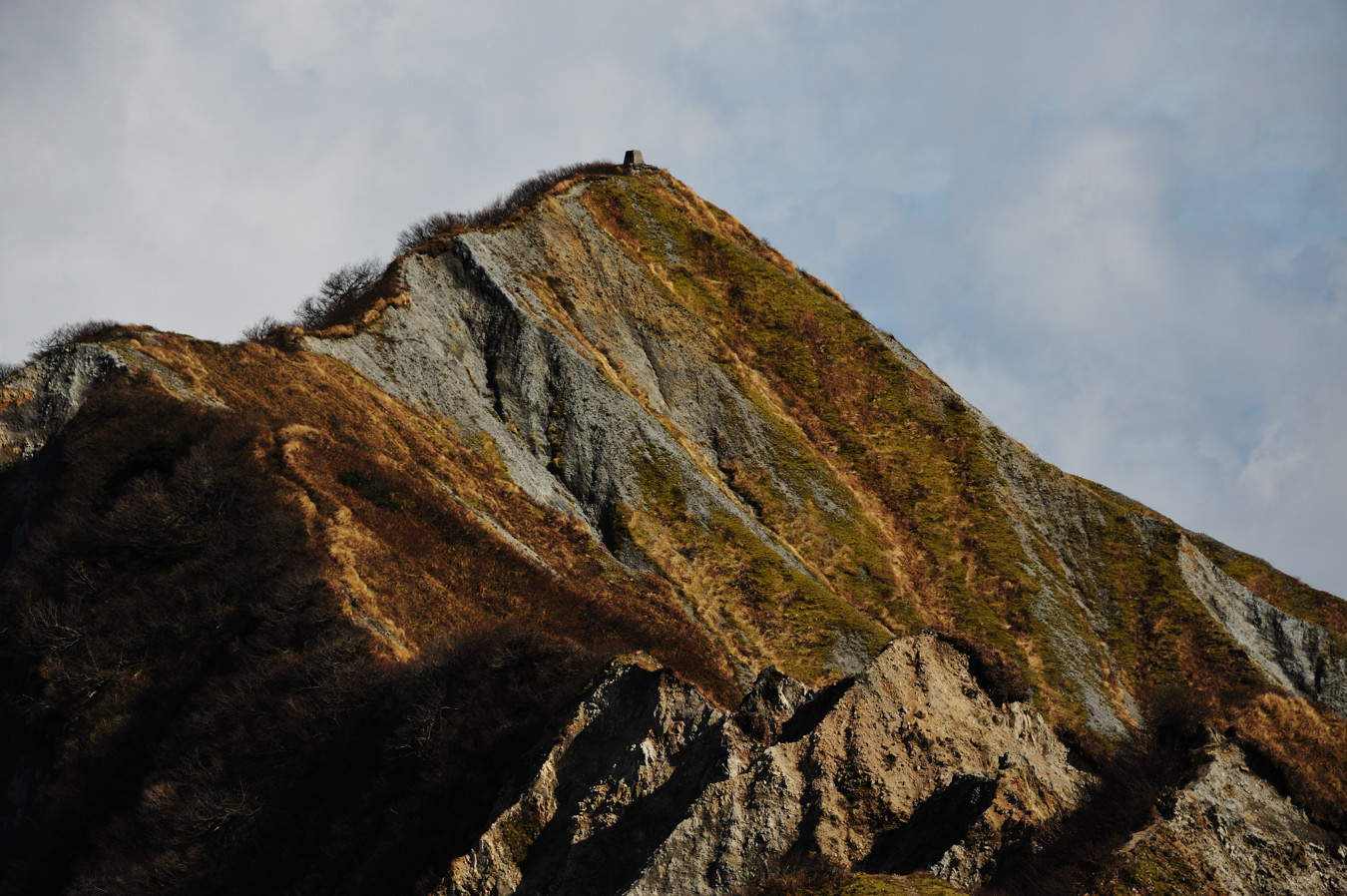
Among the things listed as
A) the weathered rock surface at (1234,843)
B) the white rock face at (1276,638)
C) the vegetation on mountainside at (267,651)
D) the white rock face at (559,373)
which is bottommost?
the vegetation on mountainside at (267,651)

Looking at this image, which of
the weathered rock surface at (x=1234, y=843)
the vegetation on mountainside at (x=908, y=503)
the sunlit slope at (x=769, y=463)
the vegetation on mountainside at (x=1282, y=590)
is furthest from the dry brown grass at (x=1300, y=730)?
the vegetation on mountainside at (x=1282, y=590)

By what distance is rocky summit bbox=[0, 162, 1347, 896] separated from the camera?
20.4 m

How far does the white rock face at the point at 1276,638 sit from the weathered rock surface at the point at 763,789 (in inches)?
1799

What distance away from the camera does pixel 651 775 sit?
21.4m

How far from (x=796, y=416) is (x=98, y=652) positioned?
47562 millimetres

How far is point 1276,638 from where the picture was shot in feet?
203

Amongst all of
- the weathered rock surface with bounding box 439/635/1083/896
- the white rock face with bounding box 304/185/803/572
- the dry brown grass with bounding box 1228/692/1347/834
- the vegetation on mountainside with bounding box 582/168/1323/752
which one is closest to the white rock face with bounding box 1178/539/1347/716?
the vegetation on mountainside with bounding box 582/168/1323/752

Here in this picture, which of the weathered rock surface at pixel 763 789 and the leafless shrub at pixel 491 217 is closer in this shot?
the weathered rock surface at pixel 763 789

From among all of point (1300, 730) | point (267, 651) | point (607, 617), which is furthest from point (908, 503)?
point (267, 651)

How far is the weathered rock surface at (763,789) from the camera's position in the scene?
19.3 m

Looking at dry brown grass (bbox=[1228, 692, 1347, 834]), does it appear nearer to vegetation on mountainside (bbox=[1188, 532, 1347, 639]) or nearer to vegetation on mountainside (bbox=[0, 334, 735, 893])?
vegetation on mountainside (bbox=[1188, 532, 1347, 639])

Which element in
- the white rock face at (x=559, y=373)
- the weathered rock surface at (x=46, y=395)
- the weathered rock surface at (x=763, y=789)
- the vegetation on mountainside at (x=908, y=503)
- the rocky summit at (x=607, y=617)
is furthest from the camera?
the white rock face at (x=559, y=373)

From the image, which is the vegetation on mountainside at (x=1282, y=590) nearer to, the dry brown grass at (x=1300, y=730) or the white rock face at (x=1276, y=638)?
the white rock face at (x=1276, y=638)

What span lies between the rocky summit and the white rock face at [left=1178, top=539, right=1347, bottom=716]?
38 cm
